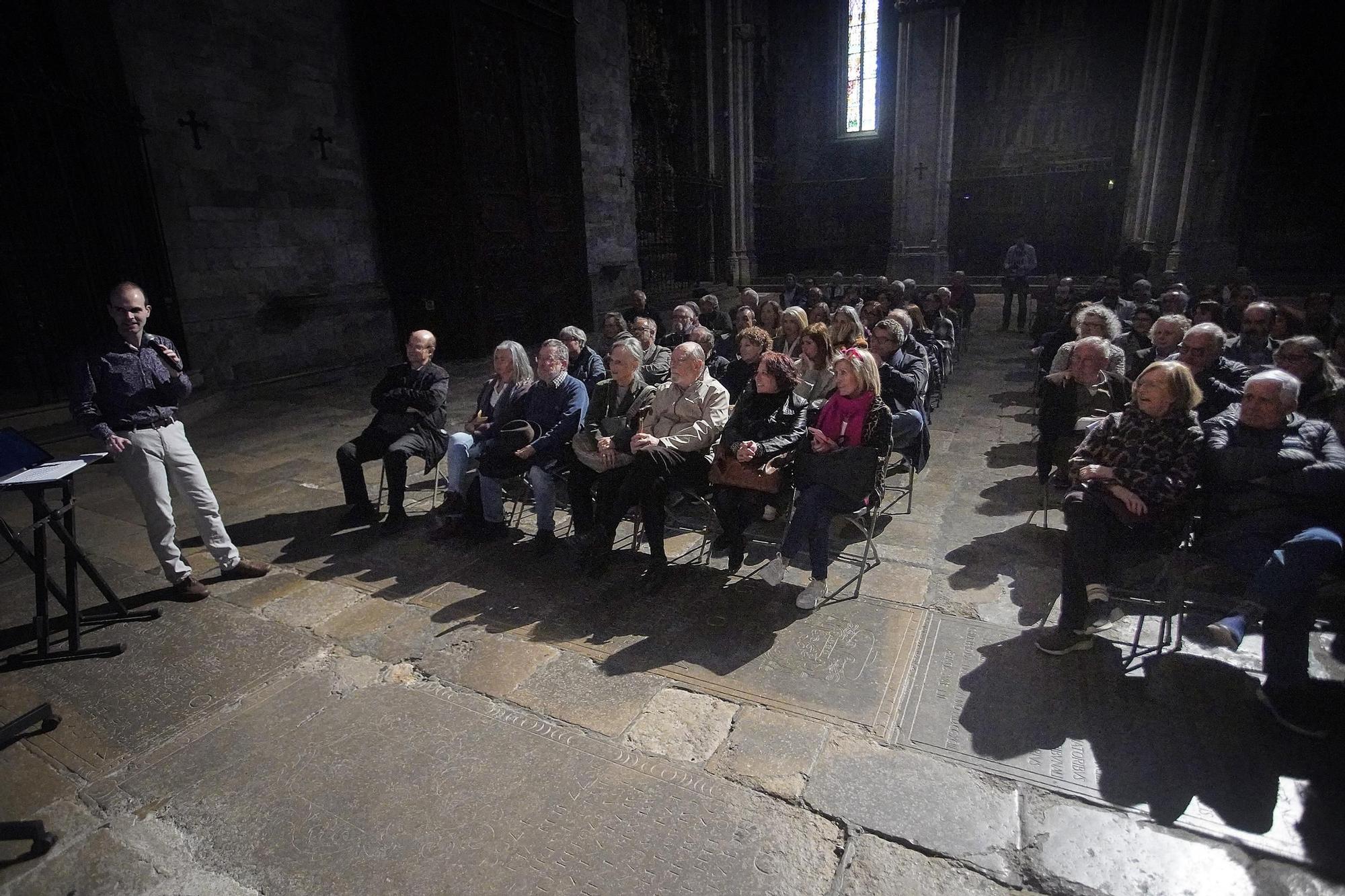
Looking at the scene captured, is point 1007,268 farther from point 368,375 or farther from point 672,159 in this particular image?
point 368,375

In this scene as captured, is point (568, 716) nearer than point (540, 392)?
Yes

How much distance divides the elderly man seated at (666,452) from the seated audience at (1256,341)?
4734mm

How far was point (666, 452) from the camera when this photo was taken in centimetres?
426

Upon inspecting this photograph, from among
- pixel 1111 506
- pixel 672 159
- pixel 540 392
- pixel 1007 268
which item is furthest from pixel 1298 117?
pixel 540 392

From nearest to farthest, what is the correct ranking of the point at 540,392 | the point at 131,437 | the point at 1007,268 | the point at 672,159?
the point at 131,437 < the point at 540,392 < the point at 1007,268 < the point at 672,159

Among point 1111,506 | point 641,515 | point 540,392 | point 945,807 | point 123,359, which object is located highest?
point 123,359

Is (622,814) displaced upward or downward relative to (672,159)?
downward

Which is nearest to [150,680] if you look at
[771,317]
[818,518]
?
[818,518]

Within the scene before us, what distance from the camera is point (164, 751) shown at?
2998 millimetres

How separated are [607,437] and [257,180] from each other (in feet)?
28.4

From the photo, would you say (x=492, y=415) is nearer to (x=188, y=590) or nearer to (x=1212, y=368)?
A: (x=188, y=590)

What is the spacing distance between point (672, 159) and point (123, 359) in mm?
16701

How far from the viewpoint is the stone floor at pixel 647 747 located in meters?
2.39

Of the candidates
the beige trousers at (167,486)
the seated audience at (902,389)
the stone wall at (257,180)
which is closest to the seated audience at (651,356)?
the seated audience at (902,389)
